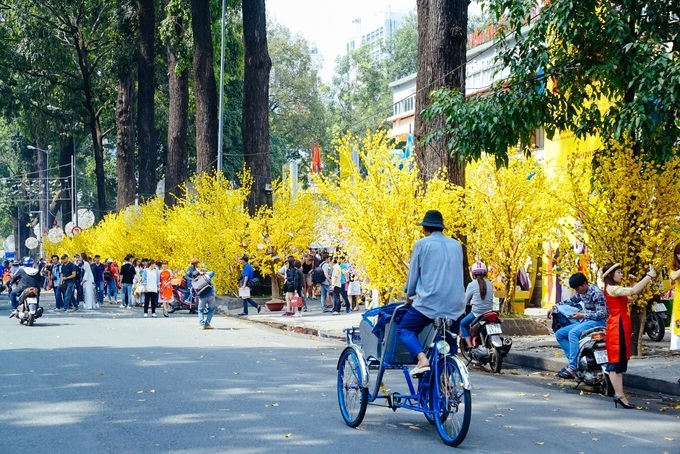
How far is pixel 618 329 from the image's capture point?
459 inches

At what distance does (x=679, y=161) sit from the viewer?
614 inches

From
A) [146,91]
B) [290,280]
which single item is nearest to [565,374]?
[290,280]

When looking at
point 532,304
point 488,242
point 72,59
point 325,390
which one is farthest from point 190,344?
point 72,59

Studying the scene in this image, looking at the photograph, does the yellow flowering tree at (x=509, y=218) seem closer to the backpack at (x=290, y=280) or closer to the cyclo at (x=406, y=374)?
the backpack at (x=290, y=280)

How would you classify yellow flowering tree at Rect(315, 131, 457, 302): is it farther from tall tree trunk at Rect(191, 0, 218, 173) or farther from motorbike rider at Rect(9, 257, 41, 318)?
tall tree trunk at Rect(191, 0, 218, 173)

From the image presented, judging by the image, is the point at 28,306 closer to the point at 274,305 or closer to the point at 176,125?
the point at 274,305

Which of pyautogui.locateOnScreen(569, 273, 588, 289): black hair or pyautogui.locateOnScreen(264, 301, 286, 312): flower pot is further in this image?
pyautogui.locateOnScreen(264, 301, 286, 312): flower pot

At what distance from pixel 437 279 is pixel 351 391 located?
1494 millimetres

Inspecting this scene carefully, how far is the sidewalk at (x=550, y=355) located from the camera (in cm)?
1347

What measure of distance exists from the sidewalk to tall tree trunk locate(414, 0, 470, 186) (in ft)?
12.0

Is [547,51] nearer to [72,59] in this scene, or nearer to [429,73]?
[429,73]

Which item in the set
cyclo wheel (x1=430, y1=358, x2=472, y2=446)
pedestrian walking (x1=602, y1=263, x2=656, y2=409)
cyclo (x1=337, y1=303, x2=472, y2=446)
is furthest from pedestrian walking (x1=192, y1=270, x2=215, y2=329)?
cyclo wheel (x1=430, y1=358, x2=472, y2=446)

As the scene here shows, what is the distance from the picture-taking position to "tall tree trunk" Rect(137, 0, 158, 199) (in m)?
45.7

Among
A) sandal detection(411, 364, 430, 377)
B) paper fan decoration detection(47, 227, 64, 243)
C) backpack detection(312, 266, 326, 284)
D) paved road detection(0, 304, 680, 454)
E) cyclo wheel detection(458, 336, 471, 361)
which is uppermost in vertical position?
paper fan decoration detection(47, 227, 64, 243)
